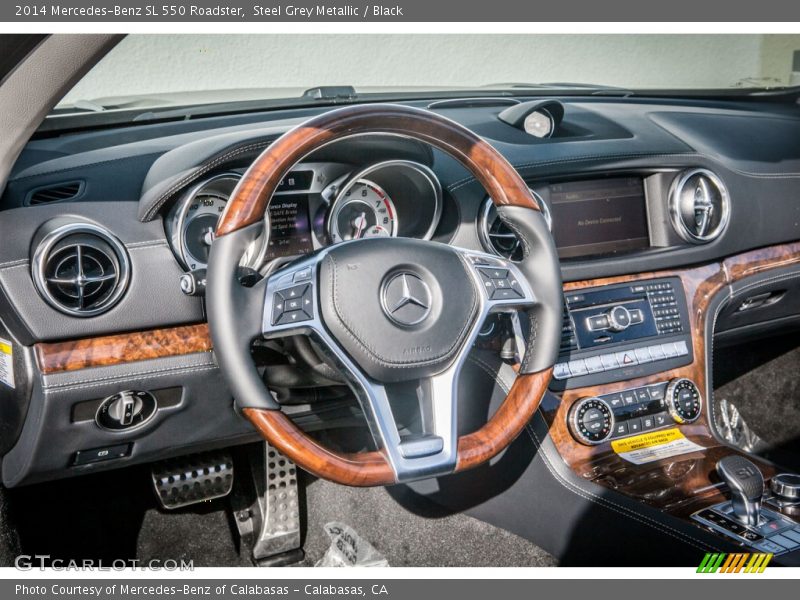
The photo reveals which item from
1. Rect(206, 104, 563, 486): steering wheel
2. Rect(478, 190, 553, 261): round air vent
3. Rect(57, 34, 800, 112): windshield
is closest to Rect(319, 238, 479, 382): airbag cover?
Rect(206, 104, 563, 486): steering wheel

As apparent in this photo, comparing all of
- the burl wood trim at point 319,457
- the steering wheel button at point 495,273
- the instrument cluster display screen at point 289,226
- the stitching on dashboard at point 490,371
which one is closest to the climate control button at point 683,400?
the stitching on dashboard at point 490,371

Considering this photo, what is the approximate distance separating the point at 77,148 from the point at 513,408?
3.81 feet

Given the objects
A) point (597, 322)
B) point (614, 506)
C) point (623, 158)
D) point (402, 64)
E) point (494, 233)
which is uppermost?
point (402, 64)

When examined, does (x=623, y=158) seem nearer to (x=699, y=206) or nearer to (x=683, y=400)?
(x=699, y=206)

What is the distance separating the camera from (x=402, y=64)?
3.27 meters

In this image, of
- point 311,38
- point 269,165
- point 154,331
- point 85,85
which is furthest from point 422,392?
point 311,38

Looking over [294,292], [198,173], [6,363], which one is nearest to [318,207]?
[198,173]

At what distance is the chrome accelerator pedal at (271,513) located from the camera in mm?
2373

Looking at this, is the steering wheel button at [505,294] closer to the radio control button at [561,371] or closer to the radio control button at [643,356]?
the radio control button at [561,371]

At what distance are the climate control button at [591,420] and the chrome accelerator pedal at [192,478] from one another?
97 cm

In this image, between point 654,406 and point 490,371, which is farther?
point 654,406

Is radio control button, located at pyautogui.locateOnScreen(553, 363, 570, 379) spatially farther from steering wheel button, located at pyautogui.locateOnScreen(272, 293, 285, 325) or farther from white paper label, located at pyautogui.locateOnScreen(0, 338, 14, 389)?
white paper label, located at pyautogui.locateOnScreen(0, 338, 14, 389)

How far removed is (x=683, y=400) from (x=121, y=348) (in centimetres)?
149

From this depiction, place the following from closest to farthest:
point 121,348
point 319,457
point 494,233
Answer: point 319,457 → point 121,348 → point 494,233
